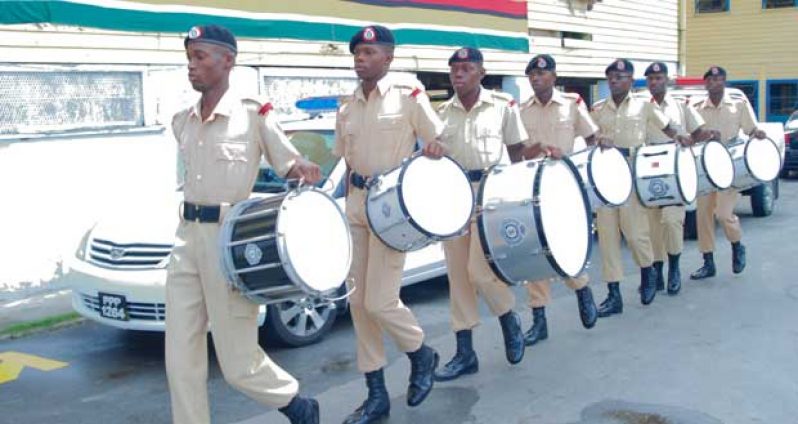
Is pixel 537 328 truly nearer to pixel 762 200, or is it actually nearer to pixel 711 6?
pixel 762 200

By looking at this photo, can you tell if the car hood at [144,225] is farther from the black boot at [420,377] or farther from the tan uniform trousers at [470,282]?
the black boot at [420,377]

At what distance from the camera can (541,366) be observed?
19.7 ft

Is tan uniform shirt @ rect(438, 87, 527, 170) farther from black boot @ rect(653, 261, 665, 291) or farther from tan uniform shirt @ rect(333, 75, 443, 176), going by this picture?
black boot @ rect(653, 261, 665, 291)

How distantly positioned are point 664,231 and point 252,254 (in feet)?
16.6

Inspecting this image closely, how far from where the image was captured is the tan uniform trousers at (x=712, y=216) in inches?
344

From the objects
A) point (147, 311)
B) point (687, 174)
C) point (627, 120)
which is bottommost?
point (147, 311)

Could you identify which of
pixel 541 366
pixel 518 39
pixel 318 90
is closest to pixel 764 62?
pixel 518 39

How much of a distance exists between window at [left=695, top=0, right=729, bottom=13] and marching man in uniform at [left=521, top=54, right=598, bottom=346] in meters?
21.9

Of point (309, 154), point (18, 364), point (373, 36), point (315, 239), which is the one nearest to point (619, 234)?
point (309, 154)

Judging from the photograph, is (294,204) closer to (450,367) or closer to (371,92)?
(371,92)

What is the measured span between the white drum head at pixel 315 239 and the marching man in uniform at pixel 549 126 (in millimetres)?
2594

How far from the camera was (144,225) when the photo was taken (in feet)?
21.1

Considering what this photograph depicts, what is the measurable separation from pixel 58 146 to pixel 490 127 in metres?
5.41

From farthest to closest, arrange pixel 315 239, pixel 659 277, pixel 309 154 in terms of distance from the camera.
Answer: pixel 659 277
pixel 309 154
pixel 315 239
